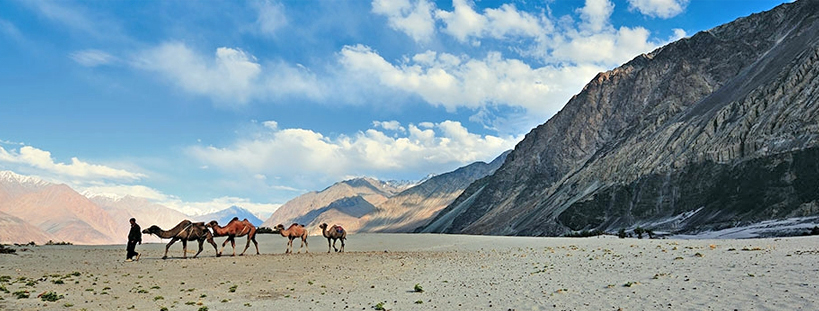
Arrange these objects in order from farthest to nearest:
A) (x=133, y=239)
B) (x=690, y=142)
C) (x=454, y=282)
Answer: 1. (x=690, y=142)
2. (x=133, y=239)
3. (x=454, y=282)

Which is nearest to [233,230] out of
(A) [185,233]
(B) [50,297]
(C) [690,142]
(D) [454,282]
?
(A) [185,233]

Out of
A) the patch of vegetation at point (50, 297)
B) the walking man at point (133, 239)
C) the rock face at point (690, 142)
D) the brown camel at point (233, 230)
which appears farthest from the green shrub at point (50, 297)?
the rock face at point (690, 142)

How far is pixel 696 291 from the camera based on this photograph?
12.3 metres

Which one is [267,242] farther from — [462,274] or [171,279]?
[462,274]

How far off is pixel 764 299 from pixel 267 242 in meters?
32.4

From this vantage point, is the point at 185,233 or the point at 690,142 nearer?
the point at 185,233

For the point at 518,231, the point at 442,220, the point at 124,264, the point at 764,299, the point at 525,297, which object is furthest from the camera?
the point at 442,220

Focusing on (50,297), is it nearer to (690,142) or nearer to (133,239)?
(133,239)

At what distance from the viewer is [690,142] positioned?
70.1 meters

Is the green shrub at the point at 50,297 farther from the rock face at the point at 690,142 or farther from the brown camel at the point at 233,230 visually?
the rock face at the point at 690,142

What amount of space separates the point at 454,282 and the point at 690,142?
215 feet

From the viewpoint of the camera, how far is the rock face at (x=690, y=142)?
5162 cm

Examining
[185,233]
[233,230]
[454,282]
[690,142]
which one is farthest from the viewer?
[690,142]

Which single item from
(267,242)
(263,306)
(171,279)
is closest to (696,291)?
(263,306)
